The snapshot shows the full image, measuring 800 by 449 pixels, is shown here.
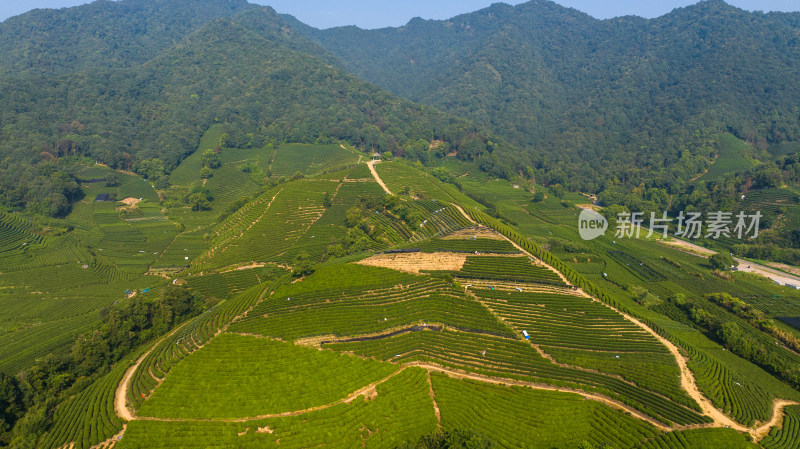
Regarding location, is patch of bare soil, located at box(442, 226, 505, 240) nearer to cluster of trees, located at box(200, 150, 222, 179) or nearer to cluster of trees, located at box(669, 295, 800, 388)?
cluster of trees, located at box(669, 295, 800, 388)

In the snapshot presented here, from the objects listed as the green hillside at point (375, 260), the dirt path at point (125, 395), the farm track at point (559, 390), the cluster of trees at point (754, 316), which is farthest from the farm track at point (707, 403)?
the dirt path at point (125, 395)

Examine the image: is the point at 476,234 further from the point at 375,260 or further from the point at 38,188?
the point at 38,188

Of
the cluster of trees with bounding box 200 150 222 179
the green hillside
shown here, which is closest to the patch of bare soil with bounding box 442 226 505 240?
the green hillside

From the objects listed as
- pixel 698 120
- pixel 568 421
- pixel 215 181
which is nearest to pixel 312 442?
pixel 568 421

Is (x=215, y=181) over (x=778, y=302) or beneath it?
over

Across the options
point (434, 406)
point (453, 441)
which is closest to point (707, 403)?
point (453, 441)

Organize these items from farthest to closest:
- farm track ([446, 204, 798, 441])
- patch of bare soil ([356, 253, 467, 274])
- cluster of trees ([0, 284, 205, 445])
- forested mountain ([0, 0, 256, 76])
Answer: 1. forested mountain ([0, 0, 256, 76])
2. patch of bare soil ([356, 253, 467, 274])
3. cluster of trees ([0, 284, 205, 445])
4. farm track ([446, 204, 798, 441])

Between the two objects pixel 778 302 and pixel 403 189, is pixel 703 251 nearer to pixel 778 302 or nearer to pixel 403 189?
pixel 778 302
